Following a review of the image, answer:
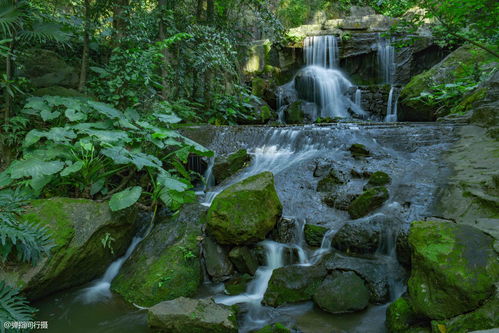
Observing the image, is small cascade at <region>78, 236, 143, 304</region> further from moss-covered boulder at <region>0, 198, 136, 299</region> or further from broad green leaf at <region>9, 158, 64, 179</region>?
broad green leaf at <region>9, 158, 64, 179</region>

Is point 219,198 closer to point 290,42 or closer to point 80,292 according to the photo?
point 80,292

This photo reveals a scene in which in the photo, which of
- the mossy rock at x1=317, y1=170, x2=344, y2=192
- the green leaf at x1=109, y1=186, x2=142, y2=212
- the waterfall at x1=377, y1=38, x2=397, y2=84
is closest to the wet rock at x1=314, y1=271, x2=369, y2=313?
the mossy rock at x1=317, y1=170, x2=344, y2=192

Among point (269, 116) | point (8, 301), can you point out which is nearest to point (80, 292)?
point (8, 301)

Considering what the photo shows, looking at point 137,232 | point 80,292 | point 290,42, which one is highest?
point 290,42

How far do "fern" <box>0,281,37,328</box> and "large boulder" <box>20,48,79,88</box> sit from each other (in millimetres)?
4579

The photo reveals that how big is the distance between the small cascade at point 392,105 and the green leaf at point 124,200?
9.29m

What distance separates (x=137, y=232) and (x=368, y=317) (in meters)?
3.26

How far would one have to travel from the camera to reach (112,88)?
17.9ft

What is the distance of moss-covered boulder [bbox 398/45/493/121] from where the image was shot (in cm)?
888

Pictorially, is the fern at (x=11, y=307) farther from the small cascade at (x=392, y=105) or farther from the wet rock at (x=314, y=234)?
the small cascade at (x=392, y=105)

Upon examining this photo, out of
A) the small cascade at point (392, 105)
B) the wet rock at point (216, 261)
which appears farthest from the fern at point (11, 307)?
the small cascade at point (392, 105)

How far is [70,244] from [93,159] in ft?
3.81

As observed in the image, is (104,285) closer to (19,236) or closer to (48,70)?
(19,236)

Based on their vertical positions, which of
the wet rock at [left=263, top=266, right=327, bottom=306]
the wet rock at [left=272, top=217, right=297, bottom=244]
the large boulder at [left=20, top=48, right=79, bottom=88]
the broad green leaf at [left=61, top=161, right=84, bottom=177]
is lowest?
the wet rock at [left=263, top=266, right=327, bottom=306]
